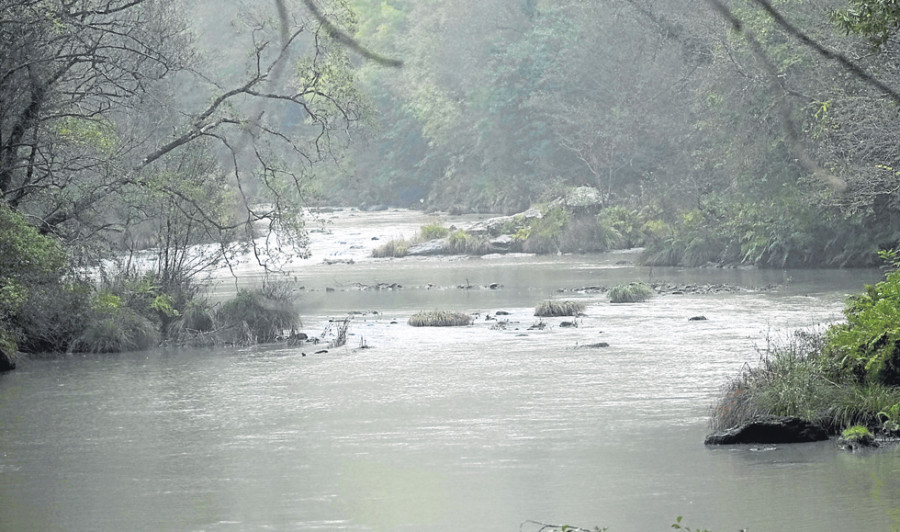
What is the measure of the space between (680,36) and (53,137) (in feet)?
104

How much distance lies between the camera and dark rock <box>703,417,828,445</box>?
41.8ft

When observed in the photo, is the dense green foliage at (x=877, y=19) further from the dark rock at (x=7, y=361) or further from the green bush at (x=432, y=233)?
the green bush at (x=432, y=233)

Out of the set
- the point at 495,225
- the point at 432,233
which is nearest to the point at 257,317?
the point at 432,233

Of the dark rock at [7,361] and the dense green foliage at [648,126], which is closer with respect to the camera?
the dark rock at [7,361]

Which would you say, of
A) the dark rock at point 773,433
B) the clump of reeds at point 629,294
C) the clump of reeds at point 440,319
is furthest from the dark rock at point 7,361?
the clump of reeds at point 629,294

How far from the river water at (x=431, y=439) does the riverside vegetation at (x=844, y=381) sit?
0.52m

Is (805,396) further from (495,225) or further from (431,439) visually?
(495,225)

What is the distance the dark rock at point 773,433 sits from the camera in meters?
12.7

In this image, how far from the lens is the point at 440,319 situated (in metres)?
25.3

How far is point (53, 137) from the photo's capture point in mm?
20734

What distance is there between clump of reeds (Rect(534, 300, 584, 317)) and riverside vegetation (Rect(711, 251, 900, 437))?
12.3 meters

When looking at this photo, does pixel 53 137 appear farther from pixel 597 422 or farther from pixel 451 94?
pixel 451 94

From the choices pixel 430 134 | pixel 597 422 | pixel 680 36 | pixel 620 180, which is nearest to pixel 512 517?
pixel 597 422

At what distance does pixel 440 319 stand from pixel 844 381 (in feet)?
42.3
